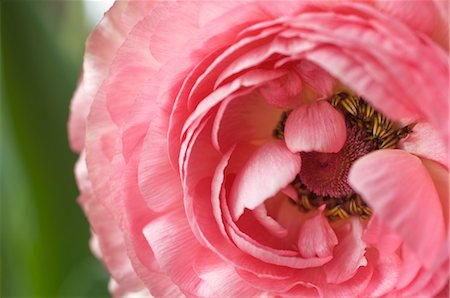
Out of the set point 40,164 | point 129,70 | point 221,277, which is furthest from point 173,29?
point 40,164

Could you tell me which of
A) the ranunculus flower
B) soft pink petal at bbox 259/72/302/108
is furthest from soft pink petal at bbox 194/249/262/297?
soft pink petal at bbox 259/72/302/108

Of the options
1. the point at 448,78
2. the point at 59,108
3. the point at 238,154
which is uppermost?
the point at 448,78

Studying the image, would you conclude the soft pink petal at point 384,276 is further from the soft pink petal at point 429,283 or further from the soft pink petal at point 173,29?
the soft pink petal at point 173,29

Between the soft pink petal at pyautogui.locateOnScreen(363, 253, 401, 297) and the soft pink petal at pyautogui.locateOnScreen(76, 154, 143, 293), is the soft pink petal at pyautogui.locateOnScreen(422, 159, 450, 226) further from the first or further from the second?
the soft pink petal at pyautogui.locateOnScreen(76, 154, 143, 293)

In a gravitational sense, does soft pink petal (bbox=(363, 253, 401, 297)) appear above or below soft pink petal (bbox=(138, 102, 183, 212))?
below

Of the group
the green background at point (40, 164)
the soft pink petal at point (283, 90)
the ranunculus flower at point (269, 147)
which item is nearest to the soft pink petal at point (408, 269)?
the ranunculus flower at point (269, 147)

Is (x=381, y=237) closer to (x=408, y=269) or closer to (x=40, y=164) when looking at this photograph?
(x=408, y=269)

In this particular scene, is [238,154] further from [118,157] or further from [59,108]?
[59,108]

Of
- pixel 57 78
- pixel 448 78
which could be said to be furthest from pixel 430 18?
pixel 57 78
